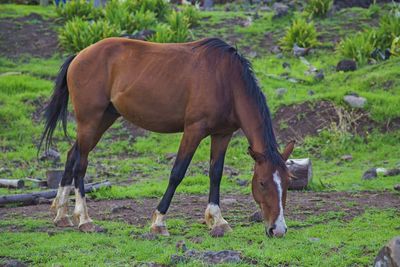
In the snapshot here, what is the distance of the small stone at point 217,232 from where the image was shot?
784 centimetres

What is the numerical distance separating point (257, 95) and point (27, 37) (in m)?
12.1

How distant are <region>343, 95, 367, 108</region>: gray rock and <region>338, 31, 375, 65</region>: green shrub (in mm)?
2624

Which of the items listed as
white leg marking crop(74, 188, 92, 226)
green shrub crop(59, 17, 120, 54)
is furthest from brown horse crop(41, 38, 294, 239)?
green shrub crop(59, 17, 120, 54)

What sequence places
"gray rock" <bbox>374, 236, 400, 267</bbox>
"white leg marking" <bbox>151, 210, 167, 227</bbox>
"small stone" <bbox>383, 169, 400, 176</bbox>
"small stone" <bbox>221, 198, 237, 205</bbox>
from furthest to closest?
"small stone" <bbox>383, 169, 400, 176</bbox> < "small stone" <bbox>221, 198, 237, 205</bbox> < "white leg marking" <bbox>151, 210, 167, 227</bbox> < "gray rock" <bbox>374, 236, 400, 267</bbox>

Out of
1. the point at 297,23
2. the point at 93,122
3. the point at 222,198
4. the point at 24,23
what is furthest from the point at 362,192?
the point at 24,23

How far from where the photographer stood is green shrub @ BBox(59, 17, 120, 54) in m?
17.1

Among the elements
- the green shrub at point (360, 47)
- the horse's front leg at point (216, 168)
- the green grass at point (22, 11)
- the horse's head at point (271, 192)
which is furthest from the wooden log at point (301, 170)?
the green grass at point (22, 11)

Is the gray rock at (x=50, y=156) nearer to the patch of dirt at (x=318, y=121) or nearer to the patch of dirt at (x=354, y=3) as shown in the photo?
the patch of dirt at (x=318, y=121)

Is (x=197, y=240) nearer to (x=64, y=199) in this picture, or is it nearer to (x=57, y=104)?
(x=64, y=199)

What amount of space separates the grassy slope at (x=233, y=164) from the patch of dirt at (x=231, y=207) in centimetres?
36

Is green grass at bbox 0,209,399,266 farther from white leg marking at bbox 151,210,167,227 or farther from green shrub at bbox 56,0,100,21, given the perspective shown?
green shrub at bbox 56,0,100,21

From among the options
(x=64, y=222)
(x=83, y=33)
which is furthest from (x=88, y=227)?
(x=83, y=33)

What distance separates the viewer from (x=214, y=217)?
8328mm

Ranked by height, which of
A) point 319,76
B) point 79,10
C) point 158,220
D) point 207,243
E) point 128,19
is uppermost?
point 207,243
